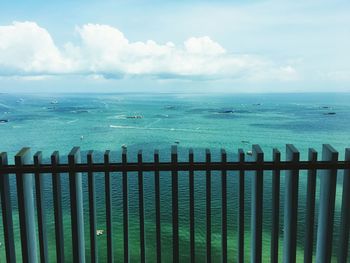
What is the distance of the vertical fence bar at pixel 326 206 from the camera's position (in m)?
3.14

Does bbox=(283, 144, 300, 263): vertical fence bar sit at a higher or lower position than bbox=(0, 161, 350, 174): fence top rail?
lower

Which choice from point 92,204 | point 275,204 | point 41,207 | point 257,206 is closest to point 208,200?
point 257,206

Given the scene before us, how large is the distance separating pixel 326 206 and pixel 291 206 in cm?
30

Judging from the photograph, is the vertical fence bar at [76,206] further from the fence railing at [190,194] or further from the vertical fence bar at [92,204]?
the vertical fence bar at [92,204]

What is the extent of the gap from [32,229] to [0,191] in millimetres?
484

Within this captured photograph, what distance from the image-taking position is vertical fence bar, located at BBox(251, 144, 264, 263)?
3125mm

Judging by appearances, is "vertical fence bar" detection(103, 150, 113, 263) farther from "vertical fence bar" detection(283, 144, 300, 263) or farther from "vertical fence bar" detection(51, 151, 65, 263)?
"vertical fence bar" detection(283, 144, 300, 263)

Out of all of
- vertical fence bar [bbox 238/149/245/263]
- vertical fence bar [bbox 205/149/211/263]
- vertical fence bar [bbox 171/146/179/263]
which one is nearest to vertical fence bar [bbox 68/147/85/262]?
vertical fence bar [bbox 171/146/179/263]

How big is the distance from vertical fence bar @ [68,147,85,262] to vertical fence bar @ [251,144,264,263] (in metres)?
1.51

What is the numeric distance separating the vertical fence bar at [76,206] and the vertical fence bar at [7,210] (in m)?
0.53

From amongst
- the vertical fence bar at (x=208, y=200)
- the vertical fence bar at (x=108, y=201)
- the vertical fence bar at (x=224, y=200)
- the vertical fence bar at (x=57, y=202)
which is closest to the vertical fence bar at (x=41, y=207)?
the vertical fence bar at (x=57, y=202)

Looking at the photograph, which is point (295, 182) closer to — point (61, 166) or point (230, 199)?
point (61, 166)

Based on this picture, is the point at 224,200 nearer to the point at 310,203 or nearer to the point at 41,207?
the point at 310,203

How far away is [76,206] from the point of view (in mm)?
3293
